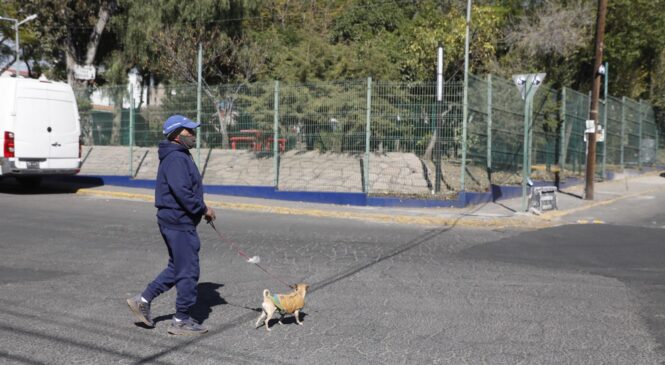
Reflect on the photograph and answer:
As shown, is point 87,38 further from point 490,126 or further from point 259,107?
point 490,126

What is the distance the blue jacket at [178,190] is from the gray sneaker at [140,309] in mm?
691

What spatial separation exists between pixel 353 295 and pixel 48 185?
14222 mm

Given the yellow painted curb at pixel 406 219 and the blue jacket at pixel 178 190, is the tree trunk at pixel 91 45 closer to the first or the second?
the yellow painted curb at pixel 406 219

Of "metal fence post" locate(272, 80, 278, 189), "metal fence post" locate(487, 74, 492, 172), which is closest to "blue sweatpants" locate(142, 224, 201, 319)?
"metal fence post" locate(272, 80, 278, 189)

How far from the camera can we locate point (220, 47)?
25.4m

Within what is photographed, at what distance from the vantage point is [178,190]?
5.11 metres

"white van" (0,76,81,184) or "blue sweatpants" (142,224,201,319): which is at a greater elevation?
"white van" (0,76,81,184)

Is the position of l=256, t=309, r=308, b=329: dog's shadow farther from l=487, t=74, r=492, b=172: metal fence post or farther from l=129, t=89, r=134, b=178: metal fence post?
l=129, t=89, r=134, b=178: metal fence post

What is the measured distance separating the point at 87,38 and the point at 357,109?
1972cm

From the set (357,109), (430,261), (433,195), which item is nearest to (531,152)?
(433,195)

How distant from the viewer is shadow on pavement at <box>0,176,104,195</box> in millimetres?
16984

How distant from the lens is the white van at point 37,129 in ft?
49.1

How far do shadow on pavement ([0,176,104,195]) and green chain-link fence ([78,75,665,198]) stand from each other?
57.5 inches

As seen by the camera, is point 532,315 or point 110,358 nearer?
point 110,358
